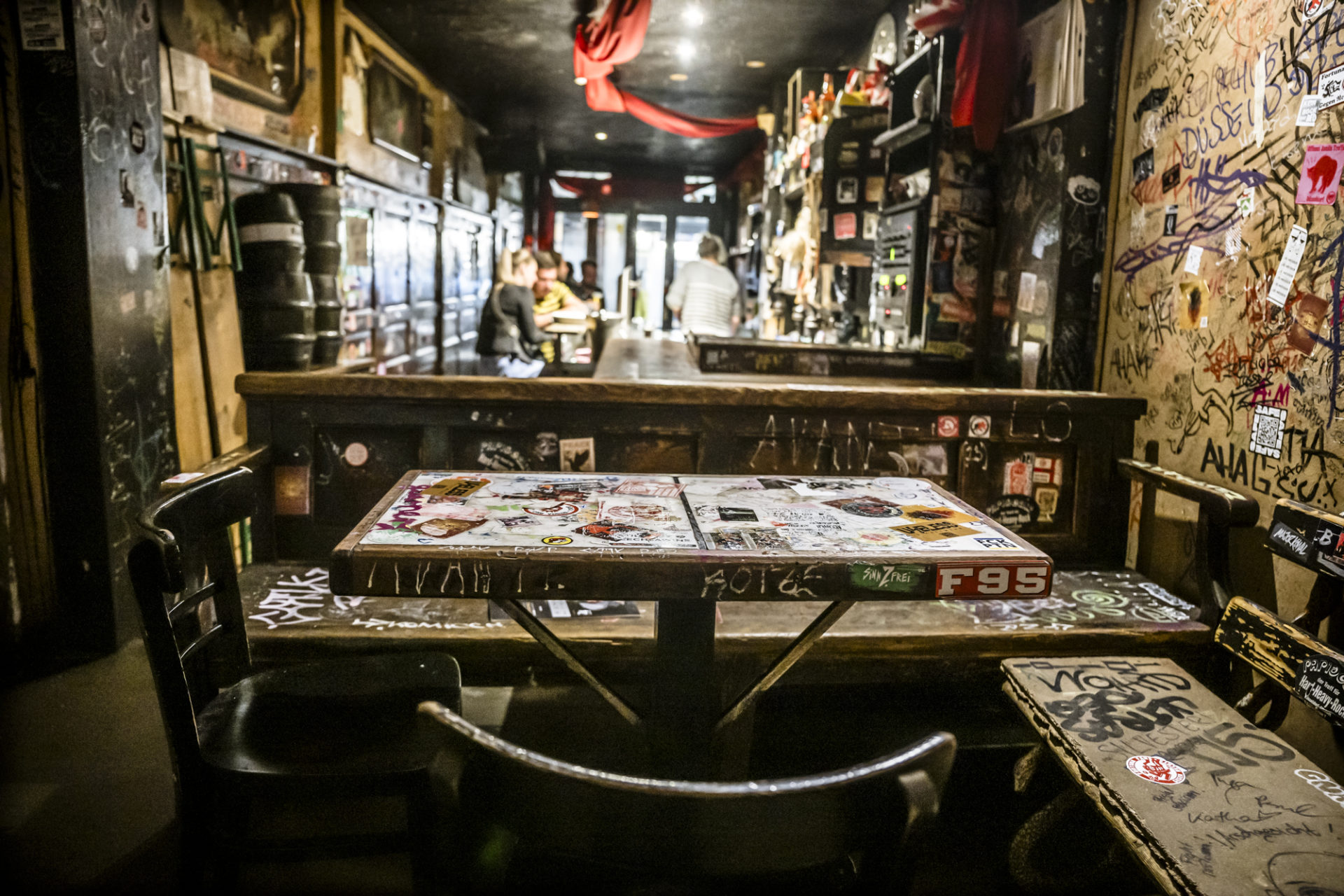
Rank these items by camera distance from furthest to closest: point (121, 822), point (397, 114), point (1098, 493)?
point (397, 114) < point (1098, 493) < point (121, 822)

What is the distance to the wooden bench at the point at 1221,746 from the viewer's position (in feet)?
4.57

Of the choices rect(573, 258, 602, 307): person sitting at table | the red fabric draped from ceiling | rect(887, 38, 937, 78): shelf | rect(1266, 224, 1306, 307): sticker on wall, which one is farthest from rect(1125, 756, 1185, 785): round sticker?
rect(573, 258, 602, 307): person sitting at table

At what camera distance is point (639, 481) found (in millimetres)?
2062

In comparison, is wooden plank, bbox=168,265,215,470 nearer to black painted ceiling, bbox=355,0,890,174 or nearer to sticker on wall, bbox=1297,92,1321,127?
black painted ceiling, bbox=355,0,890,174

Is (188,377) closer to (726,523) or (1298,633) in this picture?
(726,523)

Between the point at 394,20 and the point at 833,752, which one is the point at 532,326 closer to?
the point at 394,20

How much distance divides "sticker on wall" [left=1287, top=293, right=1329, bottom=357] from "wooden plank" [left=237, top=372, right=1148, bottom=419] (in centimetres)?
64

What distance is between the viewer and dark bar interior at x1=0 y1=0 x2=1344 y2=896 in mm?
1479

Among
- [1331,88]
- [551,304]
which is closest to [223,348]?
[1331,88]

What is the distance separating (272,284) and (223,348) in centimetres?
62

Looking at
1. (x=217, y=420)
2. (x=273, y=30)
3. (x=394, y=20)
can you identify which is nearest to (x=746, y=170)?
(x=394, y=20)

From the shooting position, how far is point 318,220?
13.2 ft

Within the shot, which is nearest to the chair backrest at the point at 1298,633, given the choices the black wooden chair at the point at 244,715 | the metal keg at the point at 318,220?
the black wooden chair at the point at 244,715

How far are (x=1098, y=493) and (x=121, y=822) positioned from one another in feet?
9.76
